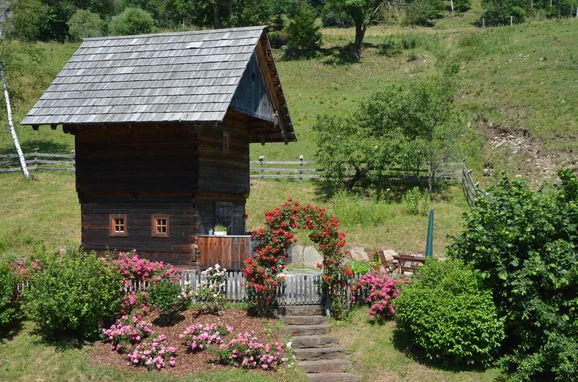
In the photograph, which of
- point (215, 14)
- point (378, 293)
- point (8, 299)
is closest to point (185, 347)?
point (8, 299)

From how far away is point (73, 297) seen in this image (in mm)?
14406

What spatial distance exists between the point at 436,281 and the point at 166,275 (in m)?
7.64

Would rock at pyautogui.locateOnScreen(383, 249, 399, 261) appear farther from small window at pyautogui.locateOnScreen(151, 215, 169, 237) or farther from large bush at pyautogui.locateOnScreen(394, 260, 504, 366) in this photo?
small window at pyautogui.locateOnScreen(151, 215, 169, 237)

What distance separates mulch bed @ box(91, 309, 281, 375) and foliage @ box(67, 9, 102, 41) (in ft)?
212

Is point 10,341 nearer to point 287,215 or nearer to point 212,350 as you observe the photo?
point 212,350

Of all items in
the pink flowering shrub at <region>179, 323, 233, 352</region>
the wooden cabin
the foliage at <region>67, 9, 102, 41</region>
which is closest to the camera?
the pink flowering shrub at <region>179, 323, 233, 352</region>

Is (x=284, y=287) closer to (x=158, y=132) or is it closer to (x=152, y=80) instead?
(x=158, y=132)

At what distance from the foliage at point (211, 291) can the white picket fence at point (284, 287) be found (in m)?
0.16

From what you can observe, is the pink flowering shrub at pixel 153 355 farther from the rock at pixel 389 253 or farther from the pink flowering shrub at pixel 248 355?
the rock at pixel 389 253

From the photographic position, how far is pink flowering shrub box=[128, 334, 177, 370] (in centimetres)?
1430

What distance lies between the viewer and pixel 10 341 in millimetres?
15227

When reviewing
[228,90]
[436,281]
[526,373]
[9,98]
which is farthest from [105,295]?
[9,98]

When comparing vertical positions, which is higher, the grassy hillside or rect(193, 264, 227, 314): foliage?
the grassy hillside

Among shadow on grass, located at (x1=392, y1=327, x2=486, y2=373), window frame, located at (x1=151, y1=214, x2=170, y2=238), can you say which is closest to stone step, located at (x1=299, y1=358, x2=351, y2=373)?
shadow on grass, located at (x1=392, y1=327, x2=486, y2=373)
